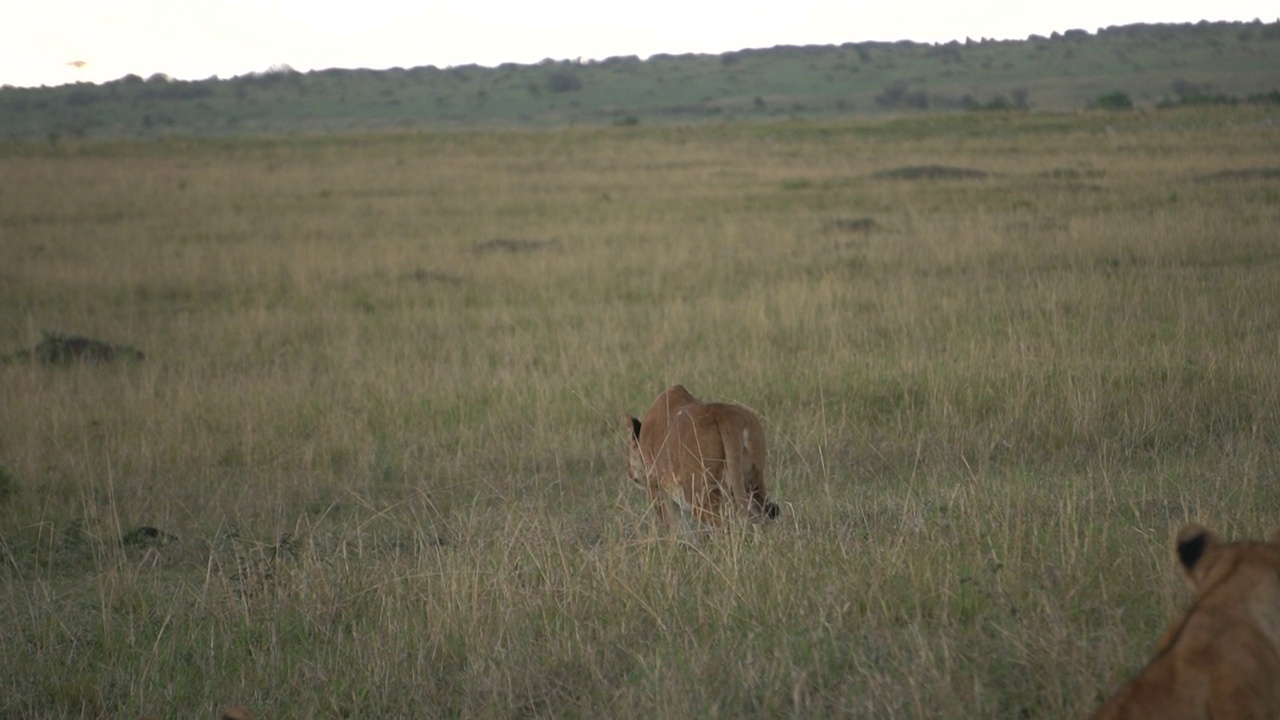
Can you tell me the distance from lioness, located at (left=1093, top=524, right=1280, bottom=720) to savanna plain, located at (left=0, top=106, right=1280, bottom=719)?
802 mm

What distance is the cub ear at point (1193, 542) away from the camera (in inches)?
94.9

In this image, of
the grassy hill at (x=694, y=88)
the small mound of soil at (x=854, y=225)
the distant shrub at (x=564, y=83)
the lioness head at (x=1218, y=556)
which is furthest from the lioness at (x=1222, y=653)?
the distant shrub at (x=564, y=83)

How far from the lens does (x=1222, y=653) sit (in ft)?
7.64

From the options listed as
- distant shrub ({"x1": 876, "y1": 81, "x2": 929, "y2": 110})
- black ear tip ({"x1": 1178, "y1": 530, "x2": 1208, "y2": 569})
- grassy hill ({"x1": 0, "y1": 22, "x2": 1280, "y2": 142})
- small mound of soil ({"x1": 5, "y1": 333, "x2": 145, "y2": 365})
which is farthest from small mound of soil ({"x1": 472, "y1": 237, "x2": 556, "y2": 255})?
distant shrub ({"x1": 876, "y1": 81, "x2": 929, "y2": 110})

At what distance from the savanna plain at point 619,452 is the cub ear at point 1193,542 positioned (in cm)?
80

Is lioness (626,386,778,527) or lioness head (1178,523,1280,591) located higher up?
lioness head (1178,523,1280,591)

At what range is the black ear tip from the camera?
7.94 feet

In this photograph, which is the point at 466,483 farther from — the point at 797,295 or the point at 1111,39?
the point at 1111,39

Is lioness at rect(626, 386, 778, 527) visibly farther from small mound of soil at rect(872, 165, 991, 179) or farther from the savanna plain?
small mound of soil at rect(872, 165, 991, 179)

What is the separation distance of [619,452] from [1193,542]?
551 cm

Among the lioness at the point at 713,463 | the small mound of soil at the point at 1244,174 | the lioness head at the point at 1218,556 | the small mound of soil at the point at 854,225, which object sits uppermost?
the lioness head at the point at 1218,556

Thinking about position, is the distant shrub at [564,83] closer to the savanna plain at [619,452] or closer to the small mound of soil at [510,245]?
the savanna plain at [619,452]

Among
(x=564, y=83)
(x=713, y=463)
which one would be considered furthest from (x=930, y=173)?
(x=564, y=83)

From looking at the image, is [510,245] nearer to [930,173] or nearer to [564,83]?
[930,173]
